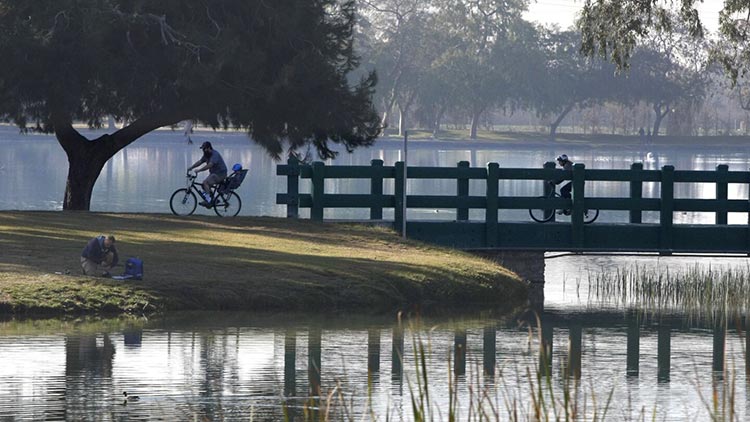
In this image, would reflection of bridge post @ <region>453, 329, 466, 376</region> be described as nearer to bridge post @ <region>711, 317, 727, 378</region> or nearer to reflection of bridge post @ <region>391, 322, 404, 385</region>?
reflection of bridge post @ <region>391, 322, 404, 385</region>

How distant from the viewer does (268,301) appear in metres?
21.4

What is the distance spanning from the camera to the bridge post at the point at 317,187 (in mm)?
27469

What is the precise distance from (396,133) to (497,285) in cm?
13664

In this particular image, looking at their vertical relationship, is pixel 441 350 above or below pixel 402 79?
below

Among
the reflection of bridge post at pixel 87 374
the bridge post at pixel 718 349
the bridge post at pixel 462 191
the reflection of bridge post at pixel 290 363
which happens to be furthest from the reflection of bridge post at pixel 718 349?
the bridge post at pixel 462 191

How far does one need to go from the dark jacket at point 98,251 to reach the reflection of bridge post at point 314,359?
127 inches

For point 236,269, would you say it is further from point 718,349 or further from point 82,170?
point 82,170

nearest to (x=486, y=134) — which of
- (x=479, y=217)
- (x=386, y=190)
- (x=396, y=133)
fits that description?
(x=396, y=133)

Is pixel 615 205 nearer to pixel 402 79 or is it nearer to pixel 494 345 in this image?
pixel 494 345

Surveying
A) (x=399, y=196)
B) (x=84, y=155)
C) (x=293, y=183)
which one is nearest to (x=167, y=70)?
(x=84, y=155)

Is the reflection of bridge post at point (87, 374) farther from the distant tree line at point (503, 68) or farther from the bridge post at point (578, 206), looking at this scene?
the distant tree line at point (503, 68)

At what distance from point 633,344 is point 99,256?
23.3 feet

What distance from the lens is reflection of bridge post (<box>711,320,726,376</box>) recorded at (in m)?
17.2

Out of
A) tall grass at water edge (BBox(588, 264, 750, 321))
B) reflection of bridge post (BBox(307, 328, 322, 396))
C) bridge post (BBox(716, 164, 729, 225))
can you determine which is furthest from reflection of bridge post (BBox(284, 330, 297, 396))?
bridge post (BBox(716, 164, 729, 225))
